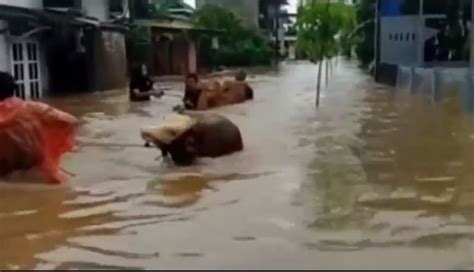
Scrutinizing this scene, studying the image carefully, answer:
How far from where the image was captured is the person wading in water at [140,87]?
26609mm

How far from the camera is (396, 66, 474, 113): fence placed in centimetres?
1954

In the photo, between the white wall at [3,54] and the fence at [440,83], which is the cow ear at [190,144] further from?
the white wall at [3,54]

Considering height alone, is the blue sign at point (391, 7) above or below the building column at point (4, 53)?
above

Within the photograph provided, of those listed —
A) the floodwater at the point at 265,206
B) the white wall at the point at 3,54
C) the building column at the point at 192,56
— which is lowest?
the building column at the point at 192,56

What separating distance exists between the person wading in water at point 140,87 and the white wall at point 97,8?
305 inches

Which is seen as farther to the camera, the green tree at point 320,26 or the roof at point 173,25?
the roof at point 173,25

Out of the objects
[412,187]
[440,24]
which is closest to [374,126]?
[412,187]


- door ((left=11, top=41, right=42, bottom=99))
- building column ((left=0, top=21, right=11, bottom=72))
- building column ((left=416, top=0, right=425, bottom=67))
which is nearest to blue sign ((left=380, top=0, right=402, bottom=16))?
building column ((left=416, top=0, right=425, bottom=67))

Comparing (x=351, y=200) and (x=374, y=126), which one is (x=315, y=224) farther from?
(x=374, y=126)

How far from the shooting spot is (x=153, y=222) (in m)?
8.95

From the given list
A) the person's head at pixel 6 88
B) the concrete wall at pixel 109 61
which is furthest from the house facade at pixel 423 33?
the person's head at pixel 6 88

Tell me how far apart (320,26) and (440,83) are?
326 centimetres

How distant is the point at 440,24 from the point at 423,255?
27705 millimetres

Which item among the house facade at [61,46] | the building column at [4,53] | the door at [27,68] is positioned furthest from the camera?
the door at [27,68]
